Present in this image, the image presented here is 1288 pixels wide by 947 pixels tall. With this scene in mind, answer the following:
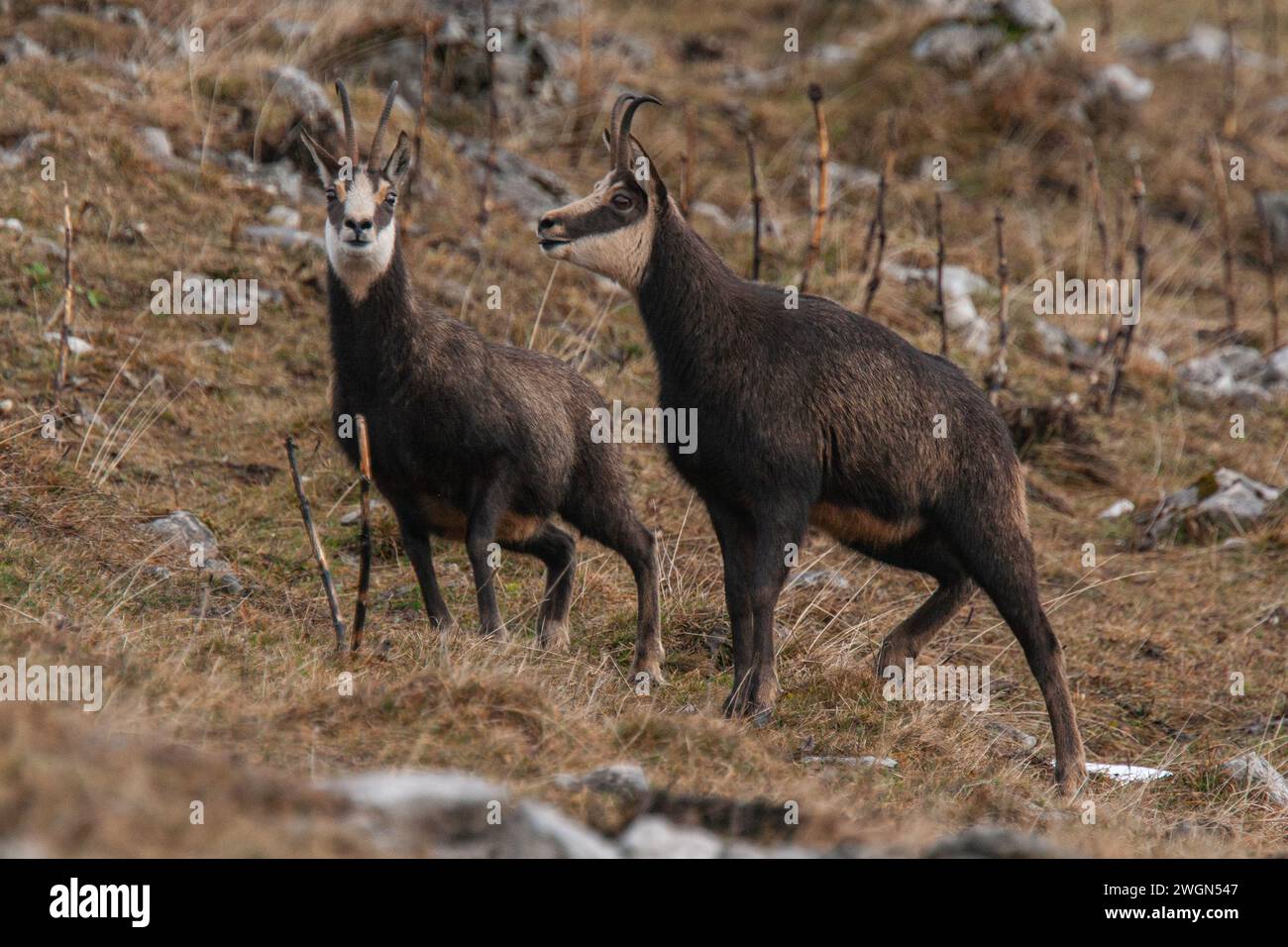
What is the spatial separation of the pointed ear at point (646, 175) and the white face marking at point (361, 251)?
1151mm

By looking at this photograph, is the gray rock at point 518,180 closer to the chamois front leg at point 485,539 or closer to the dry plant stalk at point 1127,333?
the dry plant stalk at point 1127,333

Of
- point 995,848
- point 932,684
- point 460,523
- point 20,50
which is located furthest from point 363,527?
point 20,50

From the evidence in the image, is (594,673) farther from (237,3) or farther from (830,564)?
(237,3)

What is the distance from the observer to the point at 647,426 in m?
9.16

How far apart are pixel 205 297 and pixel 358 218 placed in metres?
3.64

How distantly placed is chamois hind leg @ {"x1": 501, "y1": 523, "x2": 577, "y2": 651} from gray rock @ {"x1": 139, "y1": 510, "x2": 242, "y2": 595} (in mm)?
1327

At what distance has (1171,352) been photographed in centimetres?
1263

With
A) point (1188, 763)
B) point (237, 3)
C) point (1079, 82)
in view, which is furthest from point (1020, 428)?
point (237, 3)

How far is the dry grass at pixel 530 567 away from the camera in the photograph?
4953mm

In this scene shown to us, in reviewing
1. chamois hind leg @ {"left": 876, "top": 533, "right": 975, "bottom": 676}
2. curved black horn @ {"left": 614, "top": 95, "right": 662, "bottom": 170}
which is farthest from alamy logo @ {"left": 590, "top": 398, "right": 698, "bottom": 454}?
chamois hind leg @ {"left": 876, "top": 533, "right": 975, "bottom": 676}

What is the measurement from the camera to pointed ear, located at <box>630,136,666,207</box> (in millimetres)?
6547

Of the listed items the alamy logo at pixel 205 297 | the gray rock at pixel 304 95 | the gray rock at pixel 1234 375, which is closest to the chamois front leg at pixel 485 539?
the alamy logo at pixel 205 297

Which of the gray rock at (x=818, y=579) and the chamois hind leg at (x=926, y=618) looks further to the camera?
the gray rock at (x=818, y=579)

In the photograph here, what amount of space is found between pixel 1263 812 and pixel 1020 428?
4.44 metres
